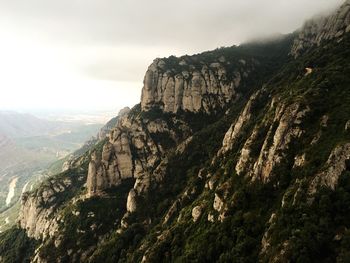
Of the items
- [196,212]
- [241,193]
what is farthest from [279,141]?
[196,212]

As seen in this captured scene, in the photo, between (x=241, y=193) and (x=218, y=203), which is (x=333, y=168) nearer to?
(x=241, y=193)

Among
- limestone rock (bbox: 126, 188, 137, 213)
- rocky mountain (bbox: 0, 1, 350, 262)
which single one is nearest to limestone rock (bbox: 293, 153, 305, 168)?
rocky mountain (bbox: 0, 1, 350, 262)

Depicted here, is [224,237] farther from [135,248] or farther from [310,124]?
[135,248]

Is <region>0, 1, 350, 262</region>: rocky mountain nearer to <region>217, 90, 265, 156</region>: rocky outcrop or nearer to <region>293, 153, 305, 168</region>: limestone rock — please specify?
<region>293, 153, 305, 168</region>: limestone rock

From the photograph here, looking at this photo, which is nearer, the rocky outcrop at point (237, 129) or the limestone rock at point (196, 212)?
the limestone rock at point (196, 212)

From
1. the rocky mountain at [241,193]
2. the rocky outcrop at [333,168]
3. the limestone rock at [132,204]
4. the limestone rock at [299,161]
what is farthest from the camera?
the limestone rock at [132,204]

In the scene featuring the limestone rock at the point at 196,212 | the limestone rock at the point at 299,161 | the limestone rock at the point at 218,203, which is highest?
the limestone rock at the point at 299,161

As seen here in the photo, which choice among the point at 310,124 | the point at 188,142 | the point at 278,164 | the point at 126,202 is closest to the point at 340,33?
the point at 188,142

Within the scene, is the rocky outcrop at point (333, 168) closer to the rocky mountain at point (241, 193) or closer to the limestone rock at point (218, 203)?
the rocky mountain at point (241, 193)

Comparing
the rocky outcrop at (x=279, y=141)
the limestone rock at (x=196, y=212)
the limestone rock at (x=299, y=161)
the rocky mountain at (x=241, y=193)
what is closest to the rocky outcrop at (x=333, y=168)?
the rocky mountain at (x=241, y=193)

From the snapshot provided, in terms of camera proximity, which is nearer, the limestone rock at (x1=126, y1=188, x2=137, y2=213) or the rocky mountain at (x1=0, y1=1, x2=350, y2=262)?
the rocky mountain at (x1=0, y1=1, x2=350, y2=262)

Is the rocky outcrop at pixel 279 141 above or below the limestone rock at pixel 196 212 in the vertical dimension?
above

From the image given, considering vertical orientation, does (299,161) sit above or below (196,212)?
above

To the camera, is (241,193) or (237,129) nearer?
(241,193)
